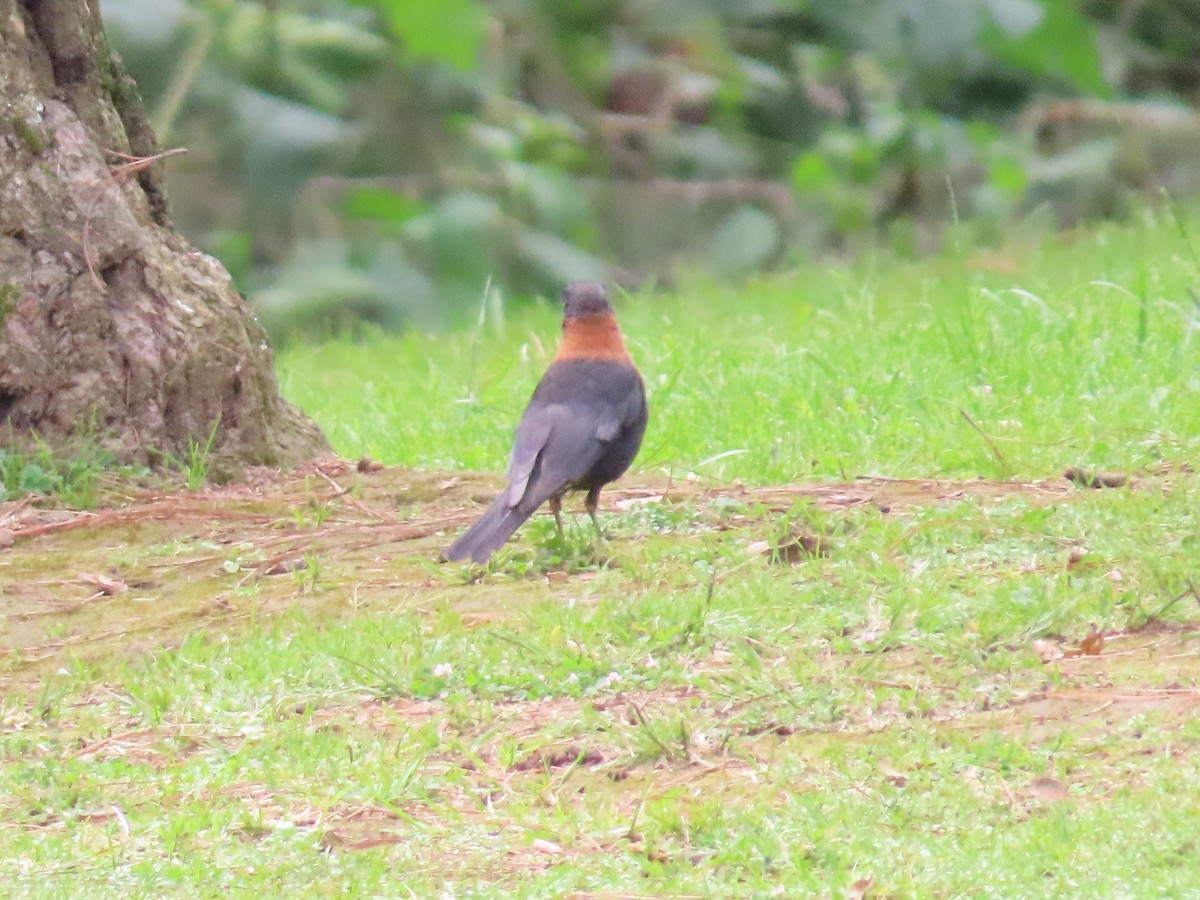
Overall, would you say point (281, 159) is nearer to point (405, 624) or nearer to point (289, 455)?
point (289, 455)

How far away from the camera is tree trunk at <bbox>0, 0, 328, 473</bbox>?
5.54 meters

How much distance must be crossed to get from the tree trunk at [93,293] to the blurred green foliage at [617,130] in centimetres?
466

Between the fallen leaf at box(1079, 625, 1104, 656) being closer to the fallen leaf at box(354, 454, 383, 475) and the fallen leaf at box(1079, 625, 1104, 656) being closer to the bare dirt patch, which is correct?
the bare dirt patch

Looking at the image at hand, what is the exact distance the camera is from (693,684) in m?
3.98

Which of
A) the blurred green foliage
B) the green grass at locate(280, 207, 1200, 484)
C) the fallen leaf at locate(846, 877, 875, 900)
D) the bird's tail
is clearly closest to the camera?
the fallen leaf at locate(846, 877, 875, 900)

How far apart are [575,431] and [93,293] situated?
153 centimetres

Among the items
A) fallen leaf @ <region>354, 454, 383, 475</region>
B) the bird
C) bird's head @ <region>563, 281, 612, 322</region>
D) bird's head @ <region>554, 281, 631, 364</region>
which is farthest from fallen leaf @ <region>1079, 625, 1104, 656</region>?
fallen leaf @ <region>354, 454, 383, 475</region>

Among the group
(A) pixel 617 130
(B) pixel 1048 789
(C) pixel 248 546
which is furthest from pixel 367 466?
(A) pixel 617 130

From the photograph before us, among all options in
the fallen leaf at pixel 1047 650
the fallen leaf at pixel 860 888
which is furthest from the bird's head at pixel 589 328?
the fallen leaf at pixel 860 888

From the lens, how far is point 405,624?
4.42 metres

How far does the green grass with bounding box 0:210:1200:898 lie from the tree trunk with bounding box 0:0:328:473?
356 mm

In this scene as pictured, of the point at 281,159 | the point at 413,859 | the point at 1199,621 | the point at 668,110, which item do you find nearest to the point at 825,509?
the point at 1199,621

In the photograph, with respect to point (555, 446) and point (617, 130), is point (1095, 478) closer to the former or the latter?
point (555, 446)

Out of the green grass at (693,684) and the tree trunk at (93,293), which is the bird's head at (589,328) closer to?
the green grass at (693,684)
